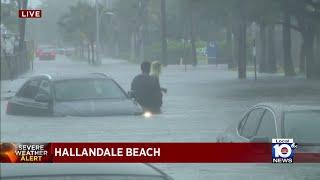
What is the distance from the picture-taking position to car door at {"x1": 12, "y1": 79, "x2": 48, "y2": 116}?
757 inches

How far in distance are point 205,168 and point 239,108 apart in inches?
494

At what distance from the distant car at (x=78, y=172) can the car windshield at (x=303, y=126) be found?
3.57m

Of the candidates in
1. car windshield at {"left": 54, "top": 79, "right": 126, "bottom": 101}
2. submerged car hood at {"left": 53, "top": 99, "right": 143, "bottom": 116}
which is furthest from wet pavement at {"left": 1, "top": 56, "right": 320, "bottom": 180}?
car windshield at {"left": 54, "top": 79, "right": 126, "bottom": 101}

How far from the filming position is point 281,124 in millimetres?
8758

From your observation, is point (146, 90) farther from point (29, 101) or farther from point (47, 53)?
point (47, 53)

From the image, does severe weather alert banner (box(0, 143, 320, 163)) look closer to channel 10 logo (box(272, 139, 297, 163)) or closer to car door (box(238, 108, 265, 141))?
channel 10 logo (box(272, 139, 297, 163))

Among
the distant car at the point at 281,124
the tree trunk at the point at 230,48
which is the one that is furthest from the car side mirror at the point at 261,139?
the tree trunk at the point at 230,48

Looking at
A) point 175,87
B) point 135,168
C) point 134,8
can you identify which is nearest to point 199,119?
point 134,8

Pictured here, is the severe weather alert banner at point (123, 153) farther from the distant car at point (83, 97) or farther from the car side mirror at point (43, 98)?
the car side mirror at point (43, 98)

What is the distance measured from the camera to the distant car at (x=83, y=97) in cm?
1778

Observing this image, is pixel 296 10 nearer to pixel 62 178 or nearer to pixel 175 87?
pixel 175 87

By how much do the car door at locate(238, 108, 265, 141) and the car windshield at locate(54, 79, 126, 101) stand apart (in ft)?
27.0

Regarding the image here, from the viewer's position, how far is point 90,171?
4.76m

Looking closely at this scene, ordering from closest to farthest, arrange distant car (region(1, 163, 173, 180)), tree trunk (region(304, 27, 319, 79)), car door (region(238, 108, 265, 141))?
distant car (region(1, 163, 173, 180)) → car door (region(238, 108, 265, 141)) → tree trunk (region(304, 27, 319, 79))
